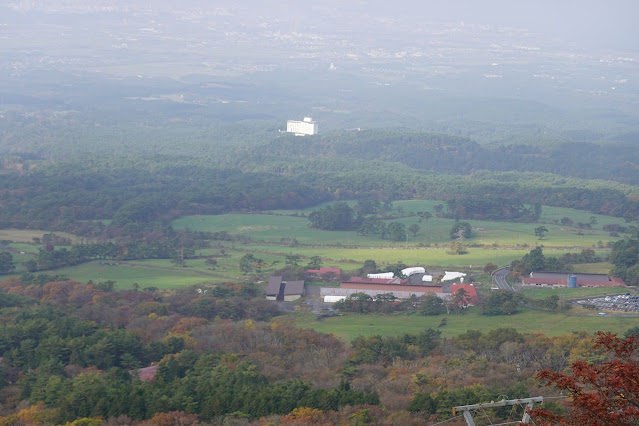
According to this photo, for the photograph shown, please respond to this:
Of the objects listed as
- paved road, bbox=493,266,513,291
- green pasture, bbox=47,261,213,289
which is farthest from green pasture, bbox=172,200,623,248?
green pasture, bbox=47,261,213,289

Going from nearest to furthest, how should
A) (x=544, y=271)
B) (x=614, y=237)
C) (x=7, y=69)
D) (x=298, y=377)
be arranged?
1. (x=298, y=377)
2. (x=544, y=271)
3. (x=614, y=237)
4. (x=7, y=69)

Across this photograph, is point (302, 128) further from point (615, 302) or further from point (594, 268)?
point (615, 302)

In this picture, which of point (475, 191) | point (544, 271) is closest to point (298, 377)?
point (544, 271)

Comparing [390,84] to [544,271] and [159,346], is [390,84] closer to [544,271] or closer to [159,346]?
[544,271]

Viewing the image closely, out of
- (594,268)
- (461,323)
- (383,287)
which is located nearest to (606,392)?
(461,323)

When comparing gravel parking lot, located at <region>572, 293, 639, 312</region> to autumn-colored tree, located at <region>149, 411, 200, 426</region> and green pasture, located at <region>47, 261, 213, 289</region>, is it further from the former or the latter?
autumn-colored tree, located at <region>149, 411, 200, 426</region>

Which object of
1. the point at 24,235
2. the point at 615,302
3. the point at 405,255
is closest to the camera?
the point at 615,302
